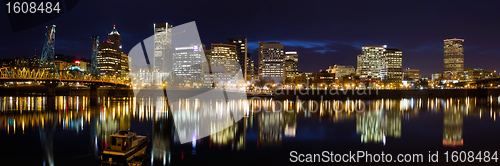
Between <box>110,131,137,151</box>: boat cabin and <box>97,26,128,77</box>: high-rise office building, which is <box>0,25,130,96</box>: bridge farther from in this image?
<box>110,131,137,151</box>: boat cabin

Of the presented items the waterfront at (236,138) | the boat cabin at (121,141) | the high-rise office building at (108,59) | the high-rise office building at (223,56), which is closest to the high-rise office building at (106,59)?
the high-rise office building at (108,59)

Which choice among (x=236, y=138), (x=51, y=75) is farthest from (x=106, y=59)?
(x=236, y=138)

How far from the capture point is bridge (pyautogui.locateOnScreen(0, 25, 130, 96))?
163 ft

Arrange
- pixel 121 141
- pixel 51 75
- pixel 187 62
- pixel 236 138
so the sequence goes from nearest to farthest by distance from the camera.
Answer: pixel 121 141 < pixel 236 138 < pixel 51 75 < pixel 187 62

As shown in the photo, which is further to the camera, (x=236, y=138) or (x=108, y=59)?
(x=108, y=59)

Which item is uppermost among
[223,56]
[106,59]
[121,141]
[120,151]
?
[223,56]

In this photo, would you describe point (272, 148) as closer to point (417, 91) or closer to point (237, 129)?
point (237, 129)

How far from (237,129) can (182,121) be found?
7413 millimetres

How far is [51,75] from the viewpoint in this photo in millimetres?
61125

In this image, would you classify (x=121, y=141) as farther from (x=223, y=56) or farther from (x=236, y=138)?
(x=223, y=56)

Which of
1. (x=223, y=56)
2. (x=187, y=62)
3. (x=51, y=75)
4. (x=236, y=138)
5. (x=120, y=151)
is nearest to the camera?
(x=120, y=151)

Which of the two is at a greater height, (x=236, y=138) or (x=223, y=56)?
(x=223, y=56)

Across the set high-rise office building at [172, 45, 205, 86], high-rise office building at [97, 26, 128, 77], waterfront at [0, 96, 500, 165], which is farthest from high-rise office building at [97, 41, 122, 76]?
waterfront at [0, 96, 500, 165]

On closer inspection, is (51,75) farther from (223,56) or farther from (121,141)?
(223,56)
